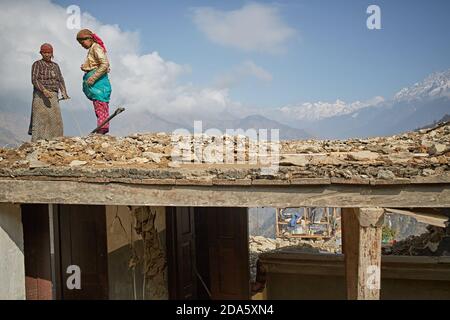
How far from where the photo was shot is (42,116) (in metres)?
6.00

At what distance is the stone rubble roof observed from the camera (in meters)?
3.42

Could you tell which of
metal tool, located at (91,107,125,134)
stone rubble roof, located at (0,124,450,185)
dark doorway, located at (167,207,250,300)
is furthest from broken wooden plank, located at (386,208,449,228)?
metal tool, located at (91,107,125,134)

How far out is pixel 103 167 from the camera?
3.97 meters

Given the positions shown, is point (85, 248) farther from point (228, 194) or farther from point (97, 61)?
point (228, 194)

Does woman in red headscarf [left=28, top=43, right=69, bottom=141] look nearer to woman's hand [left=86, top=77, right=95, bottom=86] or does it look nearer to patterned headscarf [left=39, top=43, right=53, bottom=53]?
patterned headscarf [left=39, top=43, right=53, bottom=53]

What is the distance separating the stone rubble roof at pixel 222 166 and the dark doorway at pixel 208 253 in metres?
1.80

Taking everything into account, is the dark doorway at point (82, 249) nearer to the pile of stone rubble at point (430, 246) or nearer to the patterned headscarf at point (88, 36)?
the patterned headscarf at point (88, 36)

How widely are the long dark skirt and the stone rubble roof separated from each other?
128 centimetres

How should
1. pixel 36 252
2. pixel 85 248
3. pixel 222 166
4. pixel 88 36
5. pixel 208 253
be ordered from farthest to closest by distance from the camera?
pixel 208 253 → pixel 88 36 → pixel 85 248 → pixel 36 252 → pixel 222 166

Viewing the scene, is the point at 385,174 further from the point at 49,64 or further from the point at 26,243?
the point at 49,64

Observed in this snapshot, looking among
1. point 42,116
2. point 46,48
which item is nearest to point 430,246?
point 42,116

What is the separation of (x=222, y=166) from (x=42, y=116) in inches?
138

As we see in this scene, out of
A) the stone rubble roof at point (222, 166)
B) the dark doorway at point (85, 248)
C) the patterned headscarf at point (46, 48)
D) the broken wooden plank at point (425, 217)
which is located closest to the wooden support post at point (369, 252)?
the broken wooden plank at point (425, 217)
